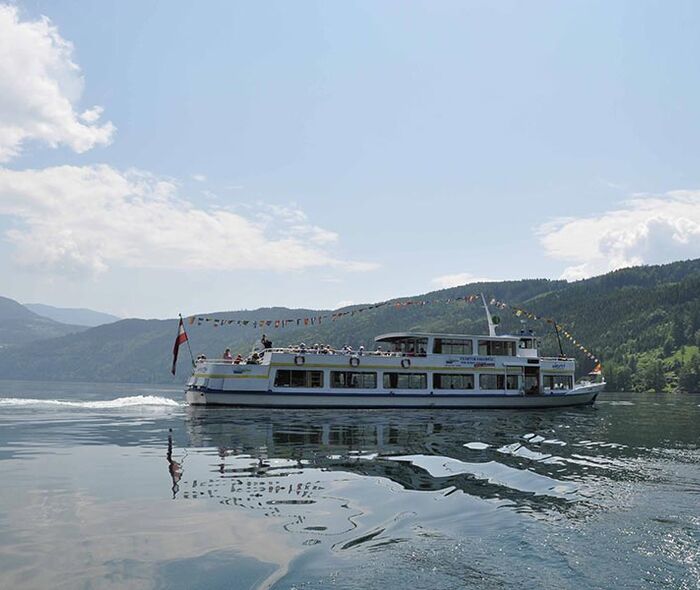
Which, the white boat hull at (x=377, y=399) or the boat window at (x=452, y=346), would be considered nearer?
the white boat hull at (x=377, y=399)

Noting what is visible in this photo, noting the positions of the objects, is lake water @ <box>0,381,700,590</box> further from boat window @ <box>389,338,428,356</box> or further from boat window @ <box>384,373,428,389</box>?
boat window @ <box>389,338,428,356</box>

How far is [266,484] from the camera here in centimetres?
1647

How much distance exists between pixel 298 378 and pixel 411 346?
10.2 metres

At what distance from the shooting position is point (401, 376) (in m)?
48.6

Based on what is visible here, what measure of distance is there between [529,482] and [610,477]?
9.82 feet

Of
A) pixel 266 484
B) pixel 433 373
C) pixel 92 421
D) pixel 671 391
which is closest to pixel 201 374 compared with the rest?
pixel 92 421

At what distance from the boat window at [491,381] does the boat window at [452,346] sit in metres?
2.58

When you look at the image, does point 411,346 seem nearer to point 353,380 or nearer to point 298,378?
point 353,380

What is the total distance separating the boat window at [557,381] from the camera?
53781 millimetres

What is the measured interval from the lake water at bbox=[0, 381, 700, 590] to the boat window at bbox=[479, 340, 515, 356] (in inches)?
Result: 918

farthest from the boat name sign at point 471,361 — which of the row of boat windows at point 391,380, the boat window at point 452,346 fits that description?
Answer: the row of boat windows at point 391,380

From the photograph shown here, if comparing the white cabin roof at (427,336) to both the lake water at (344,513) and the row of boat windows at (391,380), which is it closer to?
the row of boat windows at (391,380)

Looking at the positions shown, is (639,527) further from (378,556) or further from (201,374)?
(201,374)

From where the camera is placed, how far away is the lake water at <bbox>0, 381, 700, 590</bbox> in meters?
9.79
